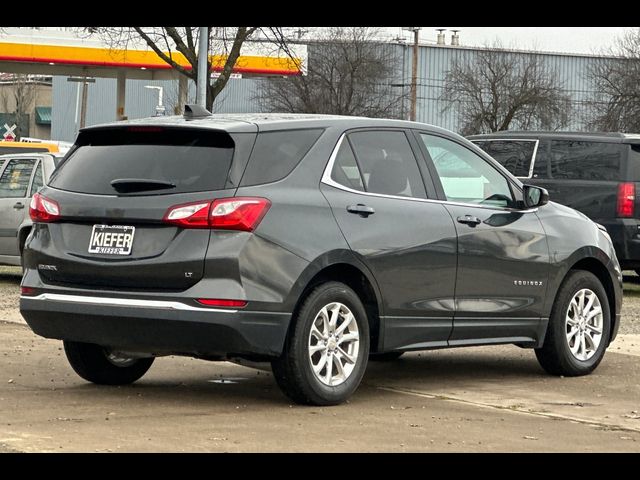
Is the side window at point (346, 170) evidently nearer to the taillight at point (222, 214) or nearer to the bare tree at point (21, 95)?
the taillight at point (222, 214)

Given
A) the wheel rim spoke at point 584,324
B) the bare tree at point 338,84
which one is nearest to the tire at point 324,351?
the wheel rim spoke at point 584,324

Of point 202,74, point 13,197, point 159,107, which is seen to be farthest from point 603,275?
point 159,107

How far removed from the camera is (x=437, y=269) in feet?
29.3

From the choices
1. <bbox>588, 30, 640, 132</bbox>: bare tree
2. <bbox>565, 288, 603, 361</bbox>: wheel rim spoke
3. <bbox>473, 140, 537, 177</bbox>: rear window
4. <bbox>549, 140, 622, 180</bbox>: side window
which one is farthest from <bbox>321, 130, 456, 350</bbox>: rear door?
<bbox>588, 30, 640, 132</bbox>: bare tree

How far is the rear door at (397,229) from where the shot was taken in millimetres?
8461

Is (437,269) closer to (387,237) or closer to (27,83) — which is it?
(387,237)

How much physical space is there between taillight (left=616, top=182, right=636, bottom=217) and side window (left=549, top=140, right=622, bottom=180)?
0.59 feet

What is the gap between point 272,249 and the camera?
7.89 m

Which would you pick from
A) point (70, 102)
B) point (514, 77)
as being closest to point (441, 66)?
point (514, 77)

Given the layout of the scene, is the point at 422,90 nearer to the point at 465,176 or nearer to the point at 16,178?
the point at 16,178

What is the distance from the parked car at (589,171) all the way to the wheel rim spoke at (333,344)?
923 centimetres

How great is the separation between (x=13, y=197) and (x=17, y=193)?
2.8 inches

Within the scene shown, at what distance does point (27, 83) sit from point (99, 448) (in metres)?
96.6
